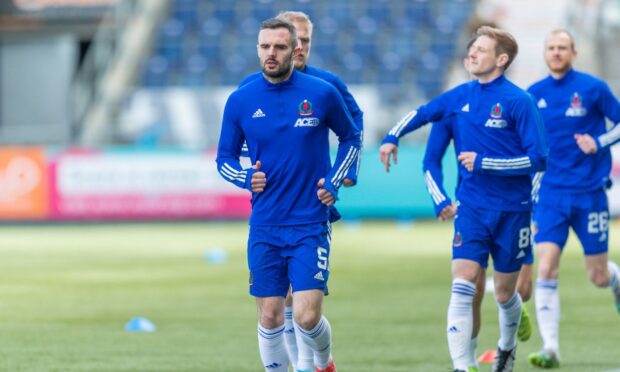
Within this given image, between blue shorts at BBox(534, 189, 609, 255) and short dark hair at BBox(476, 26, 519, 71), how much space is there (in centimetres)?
218

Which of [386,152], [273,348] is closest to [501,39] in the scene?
[386,152]

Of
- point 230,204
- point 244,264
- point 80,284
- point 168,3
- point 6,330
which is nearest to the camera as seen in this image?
point 6,330

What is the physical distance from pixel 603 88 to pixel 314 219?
3604mm

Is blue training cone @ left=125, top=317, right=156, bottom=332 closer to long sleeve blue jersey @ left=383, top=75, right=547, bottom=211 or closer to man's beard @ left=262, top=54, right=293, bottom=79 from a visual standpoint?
long sleeve blue jersey @ left=383, top=75, right=547, bottom=211

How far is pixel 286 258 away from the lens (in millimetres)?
7625

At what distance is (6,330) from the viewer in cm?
1176

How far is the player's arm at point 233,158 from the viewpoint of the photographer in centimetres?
755

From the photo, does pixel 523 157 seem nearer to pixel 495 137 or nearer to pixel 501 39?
pixel 495 137

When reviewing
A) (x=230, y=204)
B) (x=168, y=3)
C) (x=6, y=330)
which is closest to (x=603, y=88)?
(x=6, y=330)

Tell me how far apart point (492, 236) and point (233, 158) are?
1.82m

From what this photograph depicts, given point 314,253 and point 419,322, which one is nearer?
point 314,253

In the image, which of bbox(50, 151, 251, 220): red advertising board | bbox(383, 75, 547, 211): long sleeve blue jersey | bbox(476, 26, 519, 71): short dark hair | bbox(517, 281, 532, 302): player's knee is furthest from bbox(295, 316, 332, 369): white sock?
bbox(50, 151, 251, 220): red advertising board

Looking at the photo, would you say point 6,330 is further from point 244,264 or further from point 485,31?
point 244,264

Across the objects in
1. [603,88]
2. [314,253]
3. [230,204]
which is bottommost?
[230,204]
